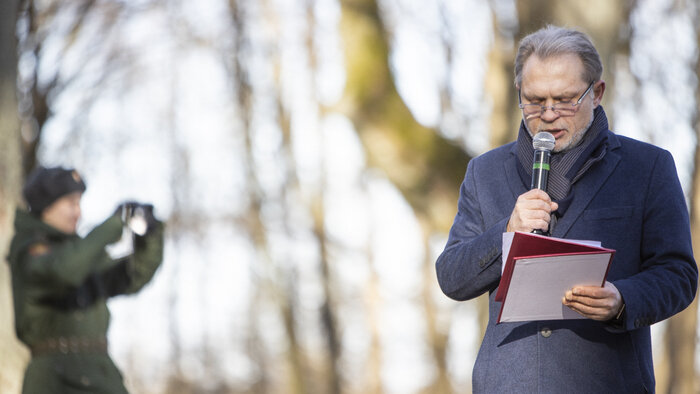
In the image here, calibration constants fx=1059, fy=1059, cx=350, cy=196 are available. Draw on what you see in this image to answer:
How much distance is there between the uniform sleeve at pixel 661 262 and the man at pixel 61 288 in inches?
119

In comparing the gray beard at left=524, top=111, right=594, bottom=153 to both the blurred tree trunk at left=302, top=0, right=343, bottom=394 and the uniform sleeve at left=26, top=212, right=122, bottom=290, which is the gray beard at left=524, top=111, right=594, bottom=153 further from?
the blurred tree trunk at left=302, top=0, right=343, bottom=394

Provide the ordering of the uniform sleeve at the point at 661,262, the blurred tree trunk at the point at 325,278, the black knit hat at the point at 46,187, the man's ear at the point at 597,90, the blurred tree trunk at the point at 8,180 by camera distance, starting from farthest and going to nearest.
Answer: the blurred tree trunk at the point at 325,278, the blurred tree trunk at the point at 8,180, the black knit hat at the point at 46,187, the man's ear at the point at 597,90, the uniform sleeve at the point at 661,262

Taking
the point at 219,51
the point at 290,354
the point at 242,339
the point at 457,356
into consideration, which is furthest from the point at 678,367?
the point at 242,339

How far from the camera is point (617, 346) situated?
3359 millimetres

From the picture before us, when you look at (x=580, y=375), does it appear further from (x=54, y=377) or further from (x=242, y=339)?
(x=242, y=339)

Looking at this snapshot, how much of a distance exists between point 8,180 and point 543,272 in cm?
509

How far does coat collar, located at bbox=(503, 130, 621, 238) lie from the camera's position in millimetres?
3383

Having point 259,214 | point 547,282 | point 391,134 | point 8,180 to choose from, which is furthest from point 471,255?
point 259,214

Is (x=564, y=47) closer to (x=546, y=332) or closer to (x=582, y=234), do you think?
(x=582, y=234)

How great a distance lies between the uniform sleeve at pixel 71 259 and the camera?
5.30 m

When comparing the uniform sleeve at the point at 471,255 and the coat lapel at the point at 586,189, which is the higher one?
the coat lapel at the point at 586,189

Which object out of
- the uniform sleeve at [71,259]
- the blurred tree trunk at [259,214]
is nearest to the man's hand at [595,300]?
the uniform sleeve at [71,259]

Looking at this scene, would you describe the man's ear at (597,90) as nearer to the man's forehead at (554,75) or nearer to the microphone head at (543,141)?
the man's forehead at (554,75)

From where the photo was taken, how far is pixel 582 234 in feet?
11.1
